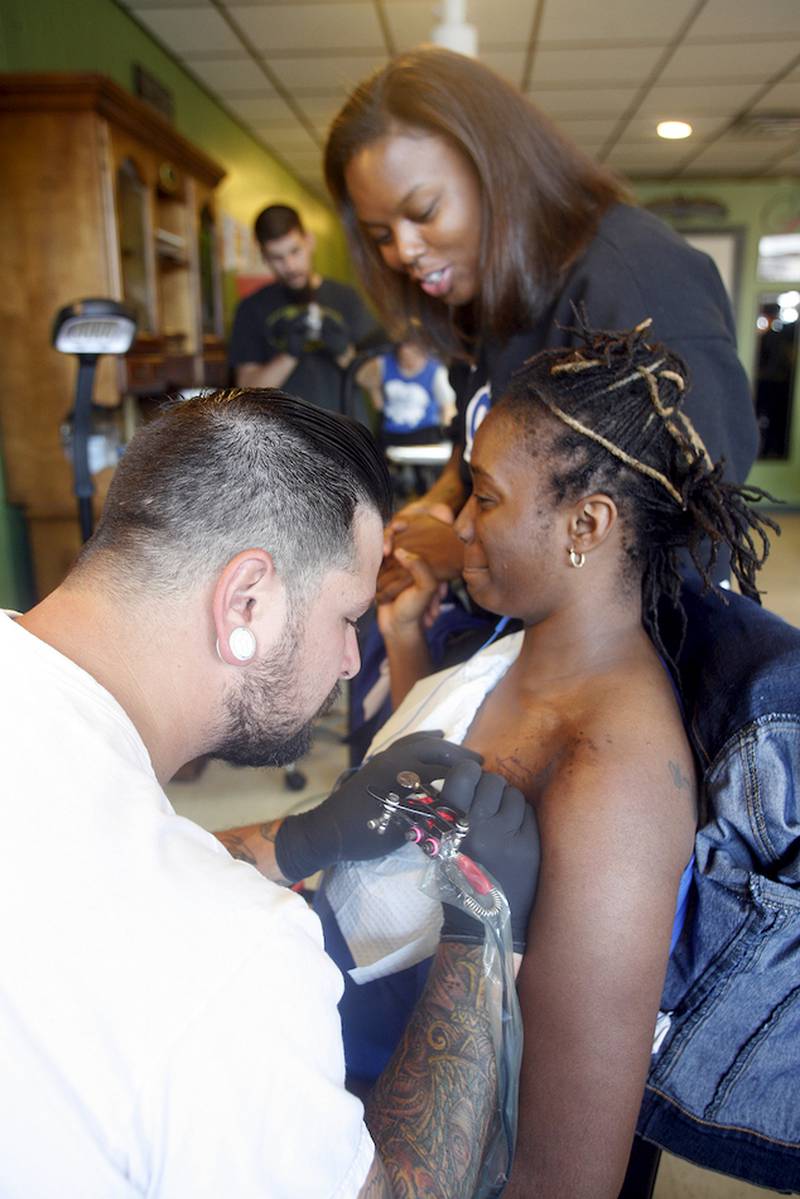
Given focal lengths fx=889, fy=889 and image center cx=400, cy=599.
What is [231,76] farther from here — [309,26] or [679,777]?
[679,777]

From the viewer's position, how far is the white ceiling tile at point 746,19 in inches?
157

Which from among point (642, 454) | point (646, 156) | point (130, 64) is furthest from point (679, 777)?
point (646, 156)

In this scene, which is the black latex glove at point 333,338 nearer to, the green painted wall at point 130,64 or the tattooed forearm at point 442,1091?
the green painted wall at point 130,64

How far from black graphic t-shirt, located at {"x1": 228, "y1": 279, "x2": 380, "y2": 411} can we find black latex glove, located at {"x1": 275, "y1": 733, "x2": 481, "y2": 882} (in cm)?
228

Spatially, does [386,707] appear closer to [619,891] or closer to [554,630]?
[554,630]

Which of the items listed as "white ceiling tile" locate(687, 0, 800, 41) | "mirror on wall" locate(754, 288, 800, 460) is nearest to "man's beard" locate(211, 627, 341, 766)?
"white ceiling tile" locate(687, 0, 800, 41)

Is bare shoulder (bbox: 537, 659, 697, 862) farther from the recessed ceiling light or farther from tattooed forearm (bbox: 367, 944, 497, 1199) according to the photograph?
the recessed ceiling light

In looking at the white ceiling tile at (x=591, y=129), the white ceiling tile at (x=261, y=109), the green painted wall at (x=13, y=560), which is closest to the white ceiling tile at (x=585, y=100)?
the white ceiling tile at (x=591, y=129)

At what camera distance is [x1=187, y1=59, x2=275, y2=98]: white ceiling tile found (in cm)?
456

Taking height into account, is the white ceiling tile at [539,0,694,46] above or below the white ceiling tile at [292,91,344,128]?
above

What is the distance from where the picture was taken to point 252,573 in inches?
29.6

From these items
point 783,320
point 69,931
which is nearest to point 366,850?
point 69,931

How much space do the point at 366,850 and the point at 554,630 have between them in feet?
1.18

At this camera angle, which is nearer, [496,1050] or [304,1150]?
[304,1150]
